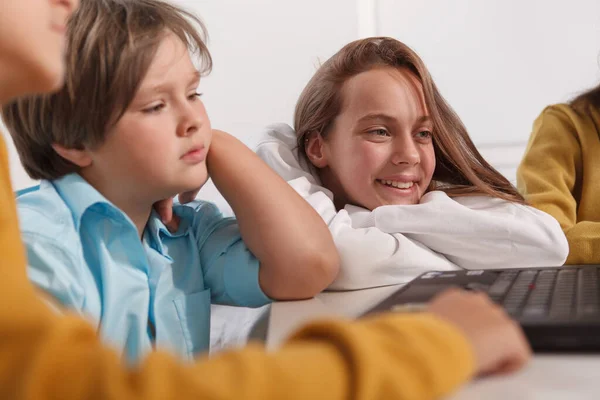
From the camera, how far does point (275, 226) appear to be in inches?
38.7

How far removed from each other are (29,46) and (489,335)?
1.35 feet

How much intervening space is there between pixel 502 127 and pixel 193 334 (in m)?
1.51

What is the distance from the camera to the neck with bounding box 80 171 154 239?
0.95m

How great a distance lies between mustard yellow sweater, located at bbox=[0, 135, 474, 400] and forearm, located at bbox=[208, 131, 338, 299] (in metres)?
0.50

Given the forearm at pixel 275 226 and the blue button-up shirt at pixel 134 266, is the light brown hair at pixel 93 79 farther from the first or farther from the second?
the forearm at pixel 275 226

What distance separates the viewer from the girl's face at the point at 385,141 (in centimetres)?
122

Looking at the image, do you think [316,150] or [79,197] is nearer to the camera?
[79,197]

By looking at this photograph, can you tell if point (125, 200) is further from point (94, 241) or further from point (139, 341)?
point (139, 341)

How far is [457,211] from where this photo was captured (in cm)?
110

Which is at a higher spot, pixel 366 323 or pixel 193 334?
pixel 366 323

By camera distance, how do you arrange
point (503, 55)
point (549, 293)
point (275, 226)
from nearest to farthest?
point (549, 293)
point (275, 226)
point (503, 55)

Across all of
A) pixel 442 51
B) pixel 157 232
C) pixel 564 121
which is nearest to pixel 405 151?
pixel 157 232

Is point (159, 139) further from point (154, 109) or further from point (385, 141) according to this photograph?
point (385, 141)

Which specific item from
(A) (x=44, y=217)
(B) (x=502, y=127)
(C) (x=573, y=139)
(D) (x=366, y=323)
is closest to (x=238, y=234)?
(A) (x=44, y=217)
